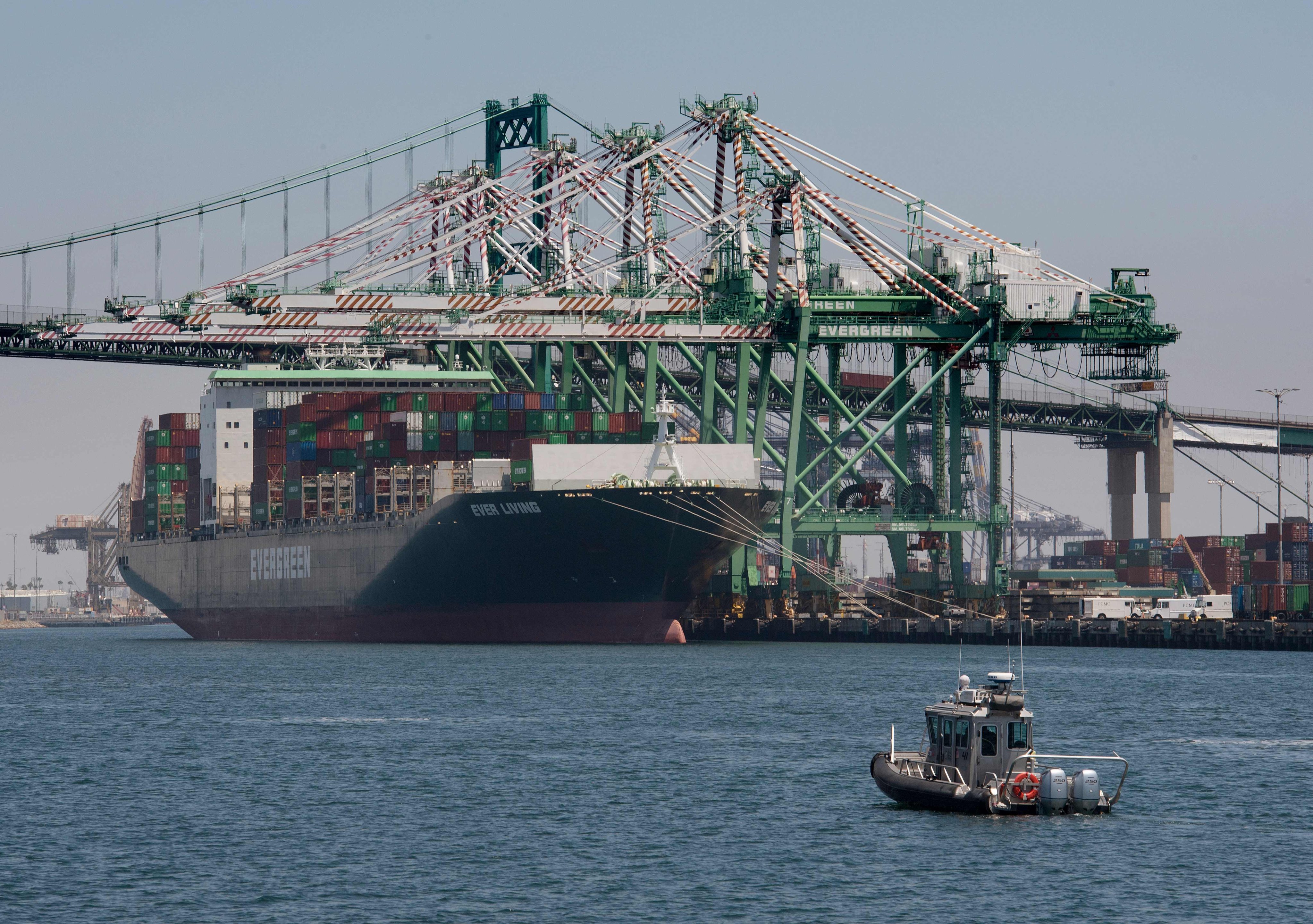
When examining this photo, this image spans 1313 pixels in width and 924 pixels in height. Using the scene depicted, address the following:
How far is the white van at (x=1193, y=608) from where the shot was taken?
319 ft

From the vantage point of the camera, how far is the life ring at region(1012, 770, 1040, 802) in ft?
113

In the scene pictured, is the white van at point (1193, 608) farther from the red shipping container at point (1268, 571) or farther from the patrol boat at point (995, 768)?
the patrol boat at point (995, 768)

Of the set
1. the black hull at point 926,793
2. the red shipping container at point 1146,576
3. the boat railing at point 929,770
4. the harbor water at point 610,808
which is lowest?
the harbor water at point 610,808

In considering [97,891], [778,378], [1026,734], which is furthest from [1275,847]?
[778,378]

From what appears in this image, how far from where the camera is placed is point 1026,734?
3450 cm

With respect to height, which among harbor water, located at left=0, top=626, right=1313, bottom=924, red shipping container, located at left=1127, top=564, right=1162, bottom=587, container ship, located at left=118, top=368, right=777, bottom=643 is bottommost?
harbor water, located at left=0, top=626, right=1313, bottom=924

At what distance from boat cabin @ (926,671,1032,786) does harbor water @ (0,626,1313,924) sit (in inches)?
40.8

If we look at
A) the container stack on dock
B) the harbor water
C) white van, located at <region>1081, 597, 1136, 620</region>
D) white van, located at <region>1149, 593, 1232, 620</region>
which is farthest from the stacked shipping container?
the container stack on dock

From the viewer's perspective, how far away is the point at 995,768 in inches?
1368

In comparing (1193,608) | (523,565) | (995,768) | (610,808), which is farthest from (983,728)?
(1193,608)

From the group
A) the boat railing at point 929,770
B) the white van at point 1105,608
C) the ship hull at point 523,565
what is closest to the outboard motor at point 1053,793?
the boat railing at point 929,770

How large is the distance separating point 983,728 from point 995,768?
100 centimetres

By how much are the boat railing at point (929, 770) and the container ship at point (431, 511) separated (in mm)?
43992

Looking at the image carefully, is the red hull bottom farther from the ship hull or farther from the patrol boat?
the patrol boat
